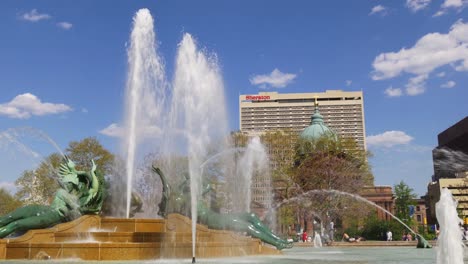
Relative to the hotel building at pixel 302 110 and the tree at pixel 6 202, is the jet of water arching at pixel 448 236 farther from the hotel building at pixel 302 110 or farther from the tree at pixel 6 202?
the hotel building at pixel 302 110

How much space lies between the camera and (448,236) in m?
8.36

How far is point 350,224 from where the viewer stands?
5856cm

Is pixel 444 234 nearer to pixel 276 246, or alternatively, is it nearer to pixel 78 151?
pixel 276 246

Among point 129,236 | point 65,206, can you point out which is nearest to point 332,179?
point 65,206

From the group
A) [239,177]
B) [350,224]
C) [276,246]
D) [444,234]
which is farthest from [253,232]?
[350,224]

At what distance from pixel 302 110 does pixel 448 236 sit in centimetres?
18558

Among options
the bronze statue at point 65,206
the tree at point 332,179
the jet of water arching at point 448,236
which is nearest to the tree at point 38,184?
the tree at point 332,179

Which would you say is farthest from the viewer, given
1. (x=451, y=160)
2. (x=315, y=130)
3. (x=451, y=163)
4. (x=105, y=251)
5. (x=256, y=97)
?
(x=256, y=97)

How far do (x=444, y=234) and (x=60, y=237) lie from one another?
12878 mm

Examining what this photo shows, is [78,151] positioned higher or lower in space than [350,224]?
higher

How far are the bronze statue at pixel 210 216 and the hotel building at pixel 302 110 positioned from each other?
165657 millimetres

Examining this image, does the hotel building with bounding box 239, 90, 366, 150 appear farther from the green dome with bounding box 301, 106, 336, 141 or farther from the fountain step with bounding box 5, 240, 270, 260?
the fountain step with bounding box 5, 240, 270, 260

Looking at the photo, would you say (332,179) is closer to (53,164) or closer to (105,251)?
(53,164)

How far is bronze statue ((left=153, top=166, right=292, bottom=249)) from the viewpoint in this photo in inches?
742
